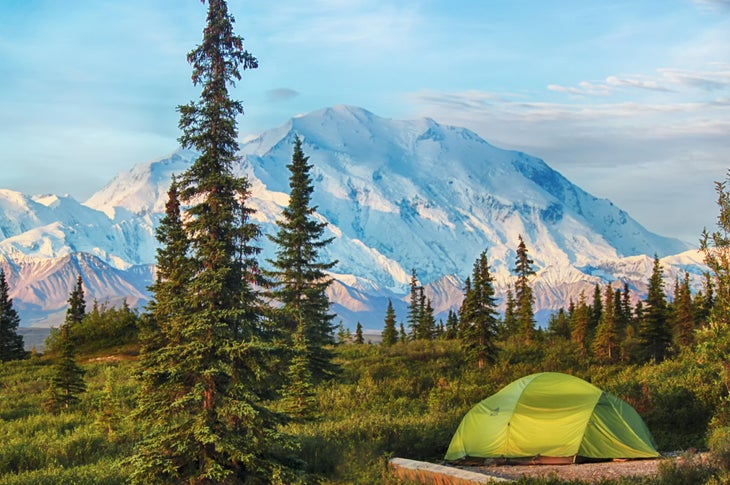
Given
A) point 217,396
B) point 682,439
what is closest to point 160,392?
point 217,396

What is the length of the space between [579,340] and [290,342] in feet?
72.8

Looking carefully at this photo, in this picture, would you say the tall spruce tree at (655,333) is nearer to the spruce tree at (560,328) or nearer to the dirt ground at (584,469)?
the spruce tree at (560,328)

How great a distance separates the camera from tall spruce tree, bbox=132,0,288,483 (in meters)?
18.6

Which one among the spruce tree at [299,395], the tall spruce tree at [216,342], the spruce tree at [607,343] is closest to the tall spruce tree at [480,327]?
the spruce tree at [607,343]

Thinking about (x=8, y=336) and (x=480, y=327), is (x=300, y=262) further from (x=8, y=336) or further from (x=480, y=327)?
(x=8, y=336)

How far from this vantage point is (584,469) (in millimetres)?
20609

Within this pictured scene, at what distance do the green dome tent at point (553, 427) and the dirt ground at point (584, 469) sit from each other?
0.49 metres

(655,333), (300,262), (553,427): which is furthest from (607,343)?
(553,427)

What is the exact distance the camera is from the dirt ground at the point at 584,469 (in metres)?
19.4

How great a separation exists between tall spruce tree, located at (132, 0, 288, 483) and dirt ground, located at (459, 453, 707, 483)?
237 inches

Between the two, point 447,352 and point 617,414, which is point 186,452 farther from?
point 447,352

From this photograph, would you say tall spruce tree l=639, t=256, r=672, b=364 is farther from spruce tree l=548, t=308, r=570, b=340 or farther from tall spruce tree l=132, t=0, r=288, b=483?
→ tall spruce tree l=132, t=0, r=288, b=483

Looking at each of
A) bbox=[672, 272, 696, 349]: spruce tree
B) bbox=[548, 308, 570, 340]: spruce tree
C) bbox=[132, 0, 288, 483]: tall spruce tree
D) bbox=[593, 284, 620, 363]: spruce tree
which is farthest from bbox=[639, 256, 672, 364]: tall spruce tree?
bbox=[132, 0, 288, 483]: tall spruce tree

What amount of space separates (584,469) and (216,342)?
10.2m
